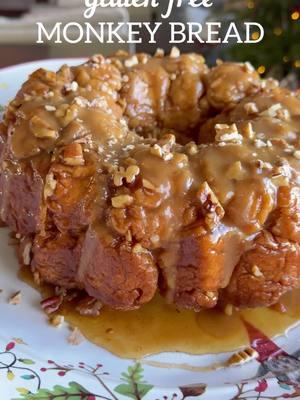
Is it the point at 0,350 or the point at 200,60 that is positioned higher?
the point at 200,60

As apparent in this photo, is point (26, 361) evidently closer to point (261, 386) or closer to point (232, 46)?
point (261, 386)

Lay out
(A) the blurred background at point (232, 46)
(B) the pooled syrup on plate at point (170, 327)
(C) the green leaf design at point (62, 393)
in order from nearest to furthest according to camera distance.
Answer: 1. (C) the green leaf design at point (62, 393)
2. (B) the pooled syrup on plate at point (170, 327)
3. (A) the blurred background at point (232, 46)

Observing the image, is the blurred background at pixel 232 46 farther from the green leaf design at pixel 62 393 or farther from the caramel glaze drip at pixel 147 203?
the green leaf design at pixel 62 393

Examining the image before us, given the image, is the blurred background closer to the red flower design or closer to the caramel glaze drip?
the caramel glaze drip

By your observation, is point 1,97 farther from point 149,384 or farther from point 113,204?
point 149,384

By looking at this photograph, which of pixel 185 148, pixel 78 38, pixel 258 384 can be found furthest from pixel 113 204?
pixel 78 38

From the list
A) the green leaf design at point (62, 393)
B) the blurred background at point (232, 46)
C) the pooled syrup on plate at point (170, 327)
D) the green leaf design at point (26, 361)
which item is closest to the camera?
the green leaf design at point (62, 393)

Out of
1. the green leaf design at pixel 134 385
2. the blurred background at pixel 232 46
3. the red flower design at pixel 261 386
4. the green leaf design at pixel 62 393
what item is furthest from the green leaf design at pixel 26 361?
the blurred background at pixel 232 46
